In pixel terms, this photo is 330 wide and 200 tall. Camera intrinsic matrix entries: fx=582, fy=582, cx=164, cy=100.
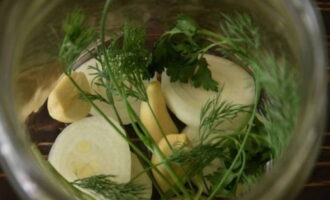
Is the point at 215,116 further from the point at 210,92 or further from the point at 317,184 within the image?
the point at 317,184

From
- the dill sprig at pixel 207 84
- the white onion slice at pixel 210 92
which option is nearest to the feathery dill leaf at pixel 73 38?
the dill sprig at pixel 207 84

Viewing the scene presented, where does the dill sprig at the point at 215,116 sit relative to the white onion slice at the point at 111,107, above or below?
below

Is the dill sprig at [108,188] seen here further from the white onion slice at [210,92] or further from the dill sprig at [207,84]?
the white onion slice at [210,92]

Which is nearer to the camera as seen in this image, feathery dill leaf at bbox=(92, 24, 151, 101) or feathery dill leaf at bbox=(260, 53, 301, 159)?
feathery dill leaf at bbox=(260, 53, 301, 159)

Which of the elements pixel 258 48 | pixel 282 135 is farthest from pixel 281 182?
pixel 258 48

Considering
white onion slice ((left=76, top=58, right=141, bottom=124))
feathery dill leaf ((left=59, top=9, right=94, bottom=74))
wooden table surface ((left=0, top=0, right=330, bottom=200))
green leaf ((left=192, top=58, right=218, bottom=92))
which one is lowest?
wooden table surface ((left=0, top=0, right=330, bottom=200))

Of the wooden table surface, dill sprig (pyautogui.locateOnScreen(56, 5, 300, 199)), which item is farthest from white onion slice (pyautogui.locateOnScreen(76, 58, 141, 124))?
the wooden table surface

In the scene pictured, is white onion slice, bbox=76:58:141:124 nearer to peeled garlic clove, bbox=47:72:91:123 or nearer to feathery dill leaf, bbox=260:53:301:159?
peeled garlic clove, bbox=47:72:91:123

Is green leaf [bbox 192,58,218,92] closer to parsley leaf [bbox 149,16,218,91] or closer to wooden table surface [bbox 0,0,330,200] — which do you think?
parsley leaf [bbox 149,16,218,91]

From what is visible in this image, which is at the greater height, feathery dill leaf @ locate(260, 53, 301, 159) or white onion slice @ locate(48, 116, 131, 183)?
white onion slice @ locate(48, 116, 131, 183)
